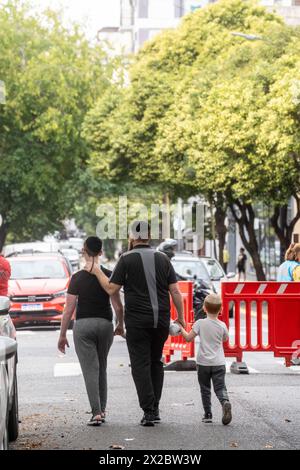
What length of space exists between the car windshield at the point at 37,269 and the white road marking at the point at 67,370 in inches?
337

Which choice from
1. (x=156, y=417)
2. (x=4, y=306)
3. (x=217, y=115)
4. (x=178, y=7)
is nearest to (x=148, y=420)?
(x=156, y=417)

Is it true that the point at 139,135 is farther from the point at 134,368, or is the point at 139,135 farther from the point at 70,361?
the point at 134,368

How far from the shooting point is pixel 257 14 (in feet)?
175

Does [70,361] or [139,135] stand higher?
[139,135]

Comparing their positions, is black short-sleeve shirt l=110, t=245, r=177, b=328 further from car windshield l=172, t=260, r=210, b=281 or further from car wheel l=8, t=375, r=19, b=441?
car windshield l=172, t=260, r=210, b=281

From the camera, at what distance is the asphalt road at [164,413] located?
10906 millimetres

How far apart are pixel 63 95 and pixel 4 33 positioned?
12.3 feet

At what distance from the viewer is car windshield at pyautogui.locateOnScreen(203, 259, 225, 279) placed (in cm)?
3044

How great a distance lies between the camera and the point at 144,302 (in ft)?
38.8

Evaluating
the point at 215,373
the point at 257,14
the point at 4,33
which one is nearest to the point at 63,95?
the point at 4,33

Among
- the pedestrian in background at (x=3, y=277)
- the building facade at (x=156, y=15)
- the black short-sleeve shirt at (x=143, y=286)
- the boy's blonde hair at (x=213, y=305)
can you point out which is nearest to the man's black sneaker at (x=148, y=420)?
the black short-sleeve shirt at (x=143, y=286)

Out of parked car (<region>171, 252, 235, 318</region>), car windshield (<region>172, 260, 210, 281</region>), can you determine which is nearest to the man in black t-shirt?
parked car (<region>171, 252, 235, 318</region>)

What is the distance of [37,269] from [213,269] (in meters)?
4.70

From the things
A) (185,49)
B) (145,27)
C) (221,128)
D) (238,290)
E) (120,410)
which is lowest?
(120,410)
